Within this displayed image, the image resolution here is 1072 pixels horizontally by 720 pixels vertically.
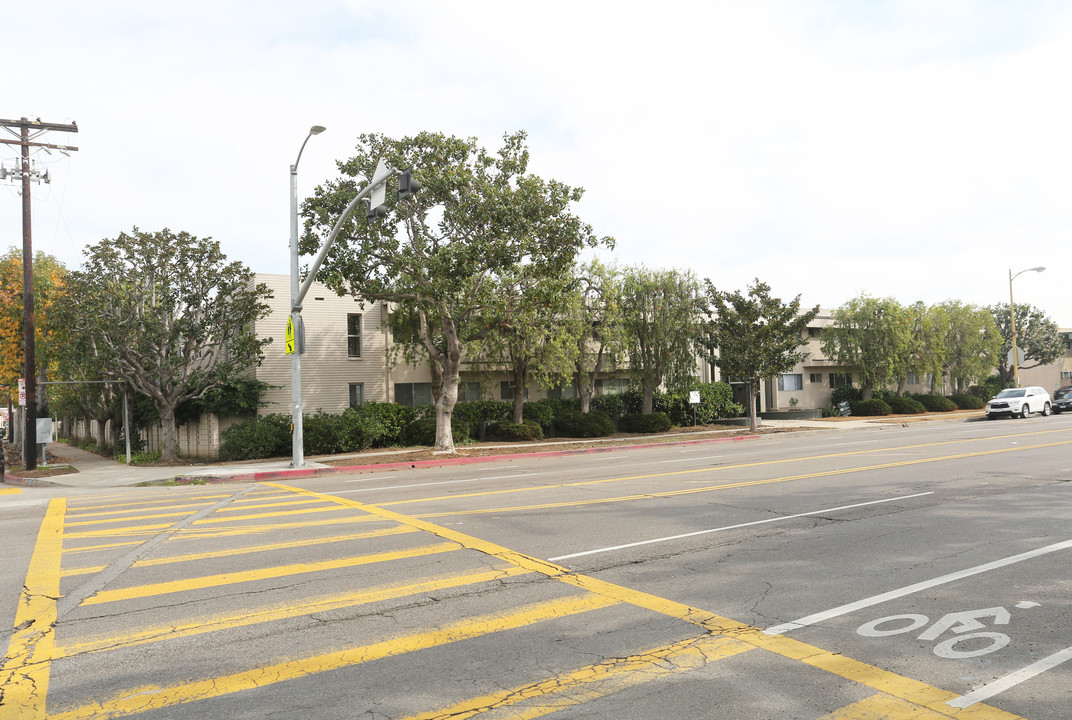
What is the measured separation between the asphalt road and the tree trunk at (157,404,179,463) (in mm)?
12910

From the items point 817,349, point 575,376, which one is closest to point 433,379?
point 575,376

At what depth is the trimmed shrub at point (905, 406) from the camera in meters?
48.2

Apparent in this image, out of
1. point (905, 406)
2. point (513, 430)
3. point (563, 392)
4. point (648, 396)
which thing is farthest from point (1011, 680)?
point (905, 406)

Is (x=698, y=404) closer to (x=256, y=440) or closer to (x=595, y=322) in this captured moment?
(x=595, y=322)

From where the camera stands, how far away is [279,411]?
92.4 feet

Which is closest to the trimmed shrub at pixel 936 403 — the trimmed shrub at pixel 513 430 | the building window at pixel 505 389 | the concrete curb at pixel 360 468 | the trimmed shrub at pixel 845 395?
the trimmed shrub at pixel 845 395

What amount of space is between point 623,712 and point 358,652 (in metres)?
2.06

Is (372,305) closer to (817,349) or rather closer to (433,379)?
(433,379)

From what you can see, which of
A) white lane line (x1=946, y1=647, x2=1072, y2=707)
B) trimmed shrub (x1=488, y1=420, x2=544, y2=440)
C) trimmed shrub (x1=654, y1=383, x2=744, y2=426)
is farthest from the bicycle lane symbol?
trimmed shrub (x1=654, y1=383, x2=744, y2=426)

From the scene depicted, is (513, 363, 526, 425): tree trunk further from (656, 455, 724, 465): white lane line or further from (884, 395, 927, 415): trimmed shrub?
(884, 395, 927, 415): trimmed shrub

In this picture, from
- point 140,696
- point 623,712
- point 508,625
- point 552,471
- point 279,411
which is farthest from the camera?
point 279,411

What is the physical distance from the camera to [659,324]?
3459 cm

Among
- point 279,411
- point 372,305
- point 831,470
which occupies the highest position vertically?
point 372,305

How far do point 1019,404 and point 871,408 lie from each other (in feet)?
29.0
